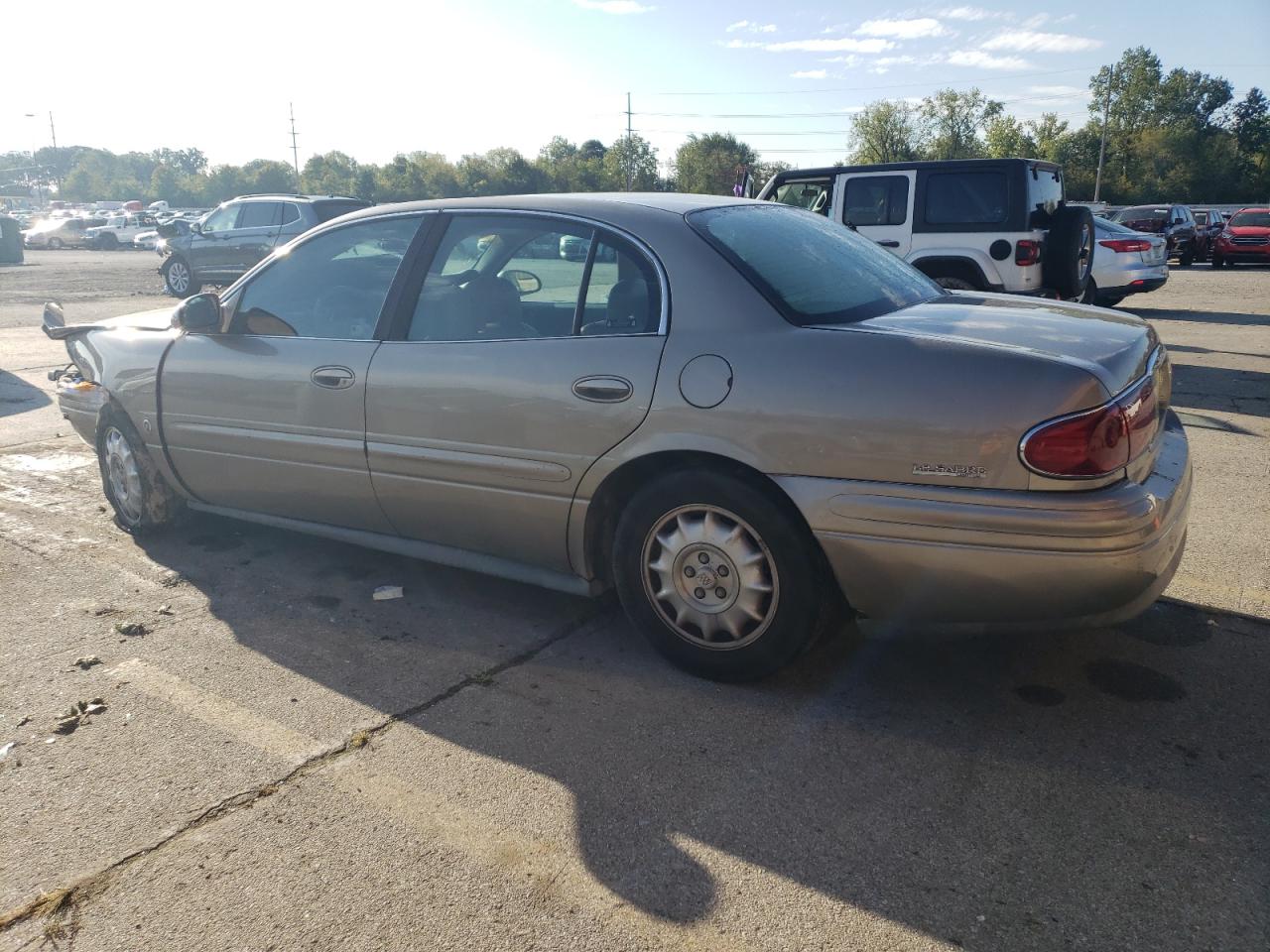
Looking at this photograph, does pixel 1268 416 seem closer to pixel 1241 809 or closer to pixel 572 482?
pixel 1241 809

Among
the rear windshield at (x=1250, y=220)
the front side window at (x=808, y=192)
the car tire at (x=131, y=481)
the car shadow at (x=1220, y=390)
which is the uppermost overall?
the front side window at (x=808, y=192)

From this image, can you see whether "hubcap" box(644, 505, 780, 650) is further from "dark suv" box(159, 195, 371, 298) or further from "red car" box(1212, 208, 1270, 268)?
"red car" box(1212, 208, 1270, 268)

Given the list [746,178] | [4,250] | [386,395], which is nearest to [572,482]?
[386,395]

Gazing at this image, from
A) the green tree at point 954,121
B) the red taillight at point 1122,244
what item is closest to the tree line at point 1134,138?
the green tree at point 954,121

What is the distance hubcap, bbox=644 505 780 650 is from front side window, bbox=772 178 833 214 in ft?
27.9

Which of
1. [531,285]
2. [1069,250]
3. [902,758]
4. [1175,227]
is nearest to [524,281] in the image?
[531,285]

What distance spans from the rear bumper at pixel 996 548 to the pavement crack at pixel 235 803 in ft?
4.12

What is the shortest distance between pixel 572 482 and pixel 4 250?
33579 mm

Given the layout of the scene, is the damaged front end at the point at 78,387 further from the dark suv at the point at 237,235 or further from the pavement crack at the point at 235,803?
the dark suv at the point at 237,235

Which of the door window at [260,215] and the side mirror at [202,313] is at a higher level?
the door window at [260,215]

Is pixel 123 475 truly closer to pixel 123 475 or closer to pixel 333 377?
pixel 123 475

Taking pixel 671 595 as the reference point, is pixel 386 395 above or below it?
above

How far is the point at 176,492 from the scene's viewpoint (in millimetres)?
4828

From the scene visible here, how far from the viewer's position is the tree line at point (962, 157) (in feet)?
220
